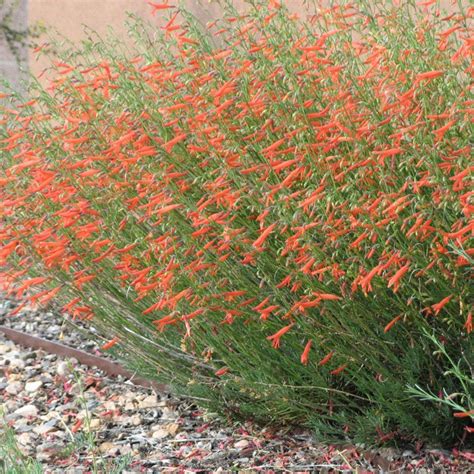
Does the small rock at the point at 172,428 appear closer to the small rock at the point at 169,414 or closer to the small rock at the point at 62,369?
the small rock at the point at 169,414

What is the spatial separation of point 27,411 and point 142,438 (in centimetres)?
89

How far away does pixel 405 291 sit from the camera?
337 cm

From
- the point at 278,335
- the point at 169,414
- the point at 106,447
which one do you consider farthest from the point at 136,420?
the point at 278,335

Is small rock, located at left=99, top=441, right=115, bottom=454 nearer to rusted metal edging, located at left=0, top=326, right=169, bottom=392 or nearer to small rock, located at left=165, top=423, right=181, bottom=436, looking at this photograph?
small rock, located at left=165, top=423, right=181, bottom=436

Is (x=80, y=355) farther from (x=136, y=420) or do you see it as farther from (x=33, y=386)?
(x=136, y=420)

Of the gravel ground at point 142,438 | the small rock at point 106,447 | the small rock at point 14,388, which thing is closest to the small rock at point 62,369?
the gravel ground at point 142,438

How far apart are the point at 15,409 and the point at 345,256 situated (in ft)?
8.34

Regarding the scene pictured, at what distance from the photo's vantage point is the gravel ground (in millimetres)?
3770

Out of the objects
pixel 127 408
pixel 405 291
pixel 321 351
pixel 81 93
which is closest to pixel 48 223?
pixel 81 93

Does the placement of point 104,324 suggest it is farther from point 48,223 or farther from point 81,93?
point 81,93

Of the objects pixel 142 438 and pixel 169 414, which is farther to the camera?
pixel 169 414

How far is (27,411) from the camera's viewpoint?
5.00 metres

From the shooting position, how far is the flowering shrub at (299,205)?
120 inches

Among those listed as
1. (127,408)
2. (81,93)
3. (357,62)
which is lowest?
(127,408)
